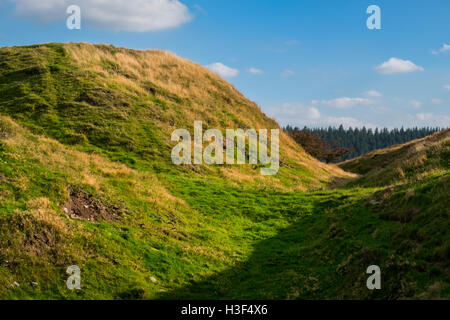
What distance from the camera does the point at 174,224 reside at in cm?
1980

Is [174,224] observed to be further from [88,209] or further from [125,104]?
[125,104]

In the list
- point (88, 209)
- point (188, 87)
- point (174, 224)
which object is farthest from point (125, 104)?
point (88, 209)

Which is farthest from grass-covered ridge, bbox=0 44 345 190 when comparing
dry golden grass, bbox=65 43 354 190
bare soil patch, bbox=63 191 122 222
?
bare soil patch, bbox=63 191 122 222

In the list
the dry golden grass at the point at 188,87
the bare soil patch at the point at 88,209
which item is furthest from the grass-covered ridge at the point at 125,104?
the bare soil patch at the point at 88,209

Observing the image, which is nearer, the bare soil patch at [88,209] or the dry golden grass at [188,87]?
the bare soil patch at [88,209]

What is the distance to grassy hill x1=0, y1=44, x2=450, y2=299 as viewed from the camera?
12.5 m

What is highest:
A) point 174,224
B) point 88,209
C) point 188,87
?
point 188,87

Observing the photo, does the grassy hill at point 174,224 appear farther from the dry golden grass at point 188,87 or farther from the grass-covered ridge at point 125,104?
the dry golden grass at point 188,87

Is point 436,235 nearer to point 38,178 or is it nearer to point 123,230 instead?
point 123,230

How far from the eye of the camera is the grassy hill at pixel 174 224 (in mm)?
12539

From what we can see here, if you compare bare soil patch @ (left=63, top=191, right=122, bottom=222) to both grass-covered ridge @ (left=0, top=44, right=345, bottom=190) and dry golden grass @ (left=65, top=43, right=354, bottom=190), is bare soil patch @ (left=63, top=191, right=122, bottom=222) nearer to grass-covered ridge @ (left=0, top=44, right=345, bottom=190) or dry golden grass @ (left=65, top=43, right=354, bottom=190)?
grass-covered ridge @ (left=0, top=44, right=345, bottom=190)

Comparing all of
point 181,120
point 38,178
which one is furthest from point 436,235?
point 181,120

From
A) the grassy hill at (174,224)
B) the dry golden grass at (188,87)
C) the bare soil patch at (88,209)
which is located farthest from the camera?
the dry golden grass at (188,87)

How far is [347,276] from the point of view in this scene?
1284 cm
